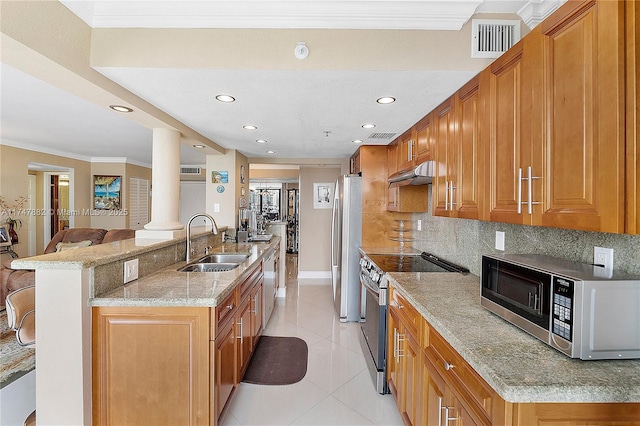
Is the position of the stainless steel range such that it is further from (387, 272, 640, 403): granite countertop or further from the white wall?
the white wall

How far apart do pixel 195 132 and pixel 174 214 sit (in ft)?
2.85

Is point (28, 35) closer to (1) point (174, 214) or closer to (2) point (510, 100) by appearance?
(1) point (174, 214)

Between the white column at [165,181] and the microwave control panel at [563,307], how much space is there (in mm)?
2578

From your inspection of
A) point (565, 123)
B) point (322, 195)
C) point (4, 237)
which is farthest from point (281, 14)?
point (4, 237)

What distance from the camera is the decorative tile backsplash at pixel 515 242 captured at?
1140mm

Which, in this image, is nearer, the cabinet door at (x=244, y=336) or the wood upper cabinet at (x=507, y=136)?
the wood upper cabinet at (x=507, y=136)

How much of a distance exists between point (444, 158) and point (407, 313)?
1115mm

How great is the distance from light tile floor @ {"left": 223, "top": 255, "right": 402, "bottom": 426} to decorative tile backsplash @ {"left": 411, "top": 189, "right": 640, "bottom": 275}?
47.4 inches

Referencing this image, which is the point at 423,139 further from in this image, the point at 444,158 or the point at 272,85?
the point at 272,85

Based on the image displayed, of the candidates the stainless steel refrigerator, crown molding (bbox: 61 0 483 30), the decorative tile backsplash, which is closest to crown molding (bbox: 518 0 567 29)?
crown molding (bbox: 61 0 483 30)

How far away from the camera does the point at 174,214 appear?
2.64m

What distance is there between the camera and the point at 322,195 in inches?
223

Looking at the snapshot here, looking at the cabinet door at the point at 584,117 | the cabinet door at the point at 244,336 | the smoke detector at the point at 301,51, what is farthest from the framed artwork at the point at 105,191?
the cabinet door at the point at 584,117

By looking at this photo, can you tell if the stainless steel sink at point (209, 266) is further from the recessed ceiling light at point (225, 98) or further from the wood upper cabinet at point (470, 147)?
the wood upper cabinet at point (470, 147)
